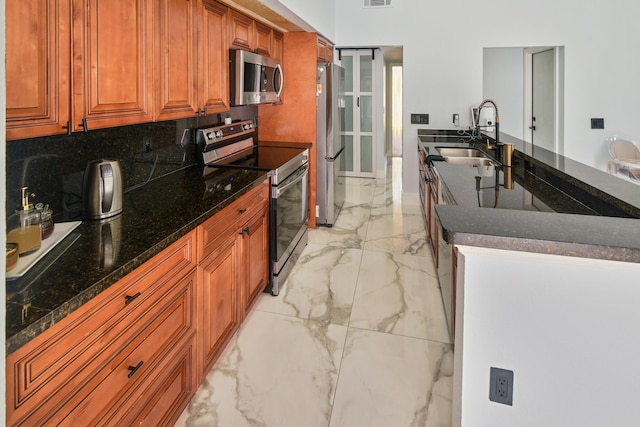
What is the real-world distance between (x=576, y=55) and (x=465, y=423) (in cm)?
519

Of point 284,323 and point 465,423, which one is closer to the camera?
point 465,423

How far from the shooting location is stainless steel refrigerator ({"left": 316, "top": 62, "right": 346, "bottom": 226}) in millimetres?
4004

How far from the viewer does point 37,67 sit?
122 cm

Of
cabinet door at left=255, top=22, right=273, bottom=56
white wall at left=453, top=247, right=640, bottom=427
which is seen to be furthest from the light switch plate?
white wall at left=453, top=247, right=640, bottom=427

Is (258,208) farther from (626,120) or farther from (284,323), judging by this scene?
(626,120)

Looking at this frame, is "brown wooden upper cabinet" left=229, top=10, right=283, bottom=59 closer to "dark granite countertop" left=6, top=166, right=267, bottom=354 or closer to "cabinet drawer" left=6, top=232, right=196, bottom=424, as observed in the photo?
"dark granite countertop" left=6, top=166, right=267, bottom=354

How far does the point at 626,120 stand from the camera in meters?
4.97

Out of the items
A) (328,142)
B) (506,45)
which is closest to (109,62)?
(328,142)

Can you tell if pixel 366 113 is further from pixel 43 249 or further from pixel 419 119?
pixel 43 249

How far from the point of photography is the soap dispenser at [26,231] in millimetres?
1203

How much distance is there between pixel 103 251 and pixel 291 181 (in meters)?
1.86

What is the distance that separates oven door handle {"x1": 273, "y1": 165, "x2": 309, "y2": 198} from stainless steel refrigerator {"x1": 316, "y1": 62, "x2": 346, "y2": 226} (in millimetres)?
529

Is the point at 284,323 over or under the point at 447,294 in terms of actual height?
under

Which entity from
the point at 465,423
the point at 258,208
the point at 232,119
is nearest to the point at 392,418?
the point at 465,423
